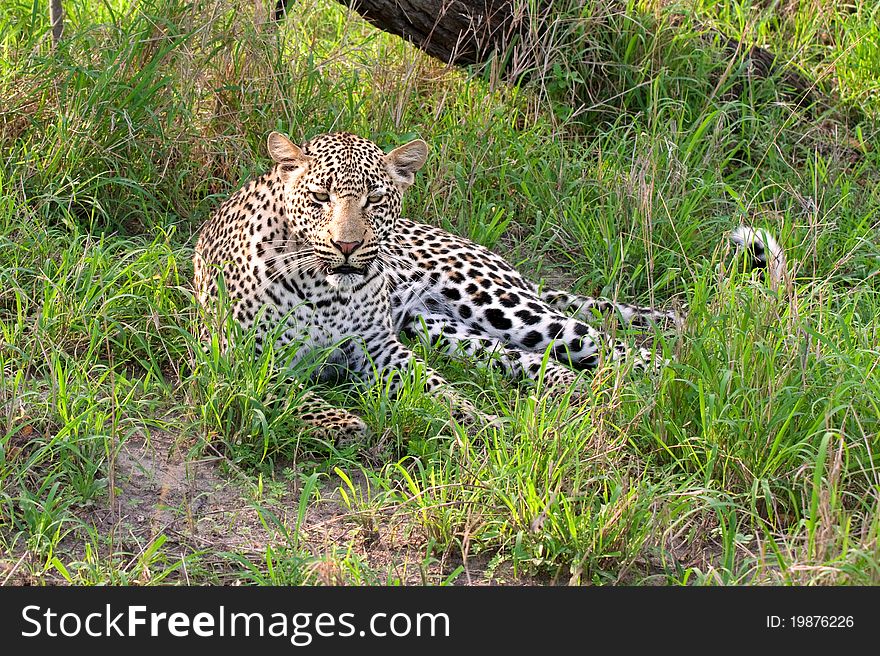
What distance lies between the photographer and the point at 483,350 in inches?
249

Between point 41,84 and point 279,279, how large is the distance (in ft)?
6.99

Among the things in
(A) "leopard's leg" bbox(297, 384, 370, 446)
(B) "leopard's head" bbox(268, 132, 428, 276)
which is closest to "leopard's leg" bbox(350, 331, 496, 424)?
(A) "leopard's leg" bbox(297, 384, 370, 446)

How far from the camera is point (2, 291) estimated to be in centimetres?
585

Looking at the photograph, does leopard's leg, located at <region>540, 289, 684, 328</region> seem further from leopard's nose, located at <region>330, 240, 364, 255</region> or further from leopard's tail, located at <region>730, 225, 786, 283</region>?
leopard's nose, located at <region>330, 240, 364, 255</region>

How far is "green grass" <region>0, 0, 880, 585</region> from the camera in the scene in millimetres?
4500

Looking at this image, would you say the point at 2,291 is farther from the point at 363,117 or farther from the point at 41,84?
the point at 363,117

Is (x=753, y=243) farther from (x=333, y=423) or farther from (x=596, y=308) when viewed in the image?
(x=333, y=423)

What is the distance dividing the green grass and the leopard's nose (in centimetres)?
60

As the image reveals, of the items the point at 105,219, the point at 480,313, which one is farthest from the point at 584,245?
the point at 105,219

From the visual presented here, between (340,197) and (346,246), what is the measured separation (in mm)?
225

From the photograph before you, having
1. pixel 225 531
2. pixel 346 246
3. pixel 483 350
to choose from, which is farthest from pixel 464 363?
pixel 225 531

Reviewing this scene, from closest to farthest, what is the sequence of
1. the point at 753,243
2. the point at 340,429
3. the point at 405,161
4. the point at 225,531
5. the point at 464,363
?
the point at 225,531
the point at 340,429
the point at 405,161
the point at 464,363
the point at 753,243

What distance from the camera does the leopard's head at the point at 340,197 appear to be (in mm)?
5496

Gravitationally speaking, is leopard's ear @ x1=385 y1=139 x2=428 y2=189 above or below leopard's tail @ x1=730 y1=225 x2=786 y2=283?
below
